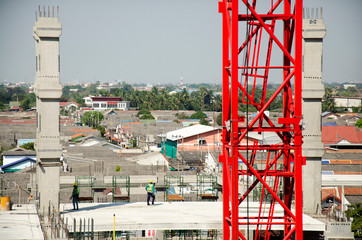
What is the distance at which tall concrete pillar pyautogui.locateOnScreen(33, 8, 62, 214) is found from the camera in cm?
1631

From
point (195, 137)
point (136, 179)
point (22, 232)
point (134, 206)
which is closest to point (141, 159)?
point (195, 137)

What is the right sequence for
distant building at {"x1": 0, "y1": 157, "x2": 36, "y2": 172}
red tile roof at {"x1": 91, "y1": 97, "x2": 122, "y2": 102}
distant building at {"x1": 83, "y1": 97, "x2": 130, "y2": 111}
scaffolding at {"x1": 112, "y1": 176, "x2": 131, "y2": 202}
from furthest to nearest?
red tile roof at {"x1": 91, "y1": 97, "x2": 122, "y2": 102}
distant building at {"x1": 83, "y1": 97, "x2": 130, "y2": 111}
distant building at {"x1": 0, "y1": 157, "x2": 36, "y2": 172}
scaffolding at {"x1": 112, "y1": 176, "x2": 131, "y2": 202}

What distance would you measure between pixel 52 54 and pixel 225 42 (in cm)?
562

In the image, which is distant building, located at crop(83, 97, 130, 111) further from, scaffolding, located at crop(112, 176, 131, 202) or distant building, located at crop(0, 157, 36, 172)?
scaffolding, located at crop(112, 176, 131, 202)

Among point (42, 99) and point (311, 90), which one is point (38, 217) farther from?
point (311, 90)

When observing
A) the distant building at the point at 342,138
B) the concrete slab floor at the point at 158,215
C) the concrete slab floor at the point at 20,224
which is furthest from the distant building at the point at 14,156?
the concrete slab floor at the point at 158,215

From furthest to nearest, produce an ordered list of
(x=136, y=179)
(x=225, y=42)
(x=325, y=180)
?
(x=136, y=179) < (x=325, y=180) < (x=225, y=42)

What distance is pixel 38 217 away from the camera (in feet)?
51.5

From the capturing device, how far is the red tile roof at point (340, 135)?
58312 millimetres

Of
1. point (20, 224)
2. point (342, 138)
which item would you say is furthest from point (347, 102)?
point (20, 224)

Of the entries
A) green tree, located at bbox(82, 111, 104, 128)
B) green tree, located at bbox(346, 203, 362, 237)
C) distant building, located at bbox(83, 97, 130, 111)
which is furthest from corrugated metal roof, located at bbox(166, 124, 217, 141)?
distant building, located at bbox(83, 97, 130, 111)

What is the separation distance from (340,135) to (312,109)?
43596 millimetres

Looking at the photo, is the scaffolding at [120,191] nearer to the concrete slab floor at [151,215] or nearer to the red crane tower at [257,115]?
the concrete slab floor at [151,215]

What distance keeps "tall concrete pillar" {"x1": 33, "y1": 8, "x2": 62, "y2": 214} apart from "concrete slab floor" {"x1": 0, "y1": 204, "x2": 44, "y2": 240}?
26.5 inches
